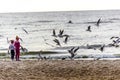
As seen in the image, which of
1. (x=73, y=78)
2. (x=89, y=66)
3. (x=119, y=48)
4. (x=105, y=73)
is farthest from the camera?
(x=119, y=48)

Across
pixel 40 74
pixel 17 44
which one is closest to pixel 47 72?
pixel 40 74

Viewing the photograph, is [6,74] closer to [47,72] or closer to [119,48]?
[47,72]

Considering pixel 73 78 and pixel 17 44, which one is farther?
pixel 17 44

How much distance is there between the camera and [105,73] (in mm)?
16609

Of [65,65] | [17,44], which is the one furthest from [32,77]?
[17,44]

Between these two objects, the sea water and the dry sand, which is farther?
the sea water

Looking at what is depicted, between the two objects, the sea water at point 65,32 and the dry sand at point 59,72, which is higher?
the sea water at point 65,32

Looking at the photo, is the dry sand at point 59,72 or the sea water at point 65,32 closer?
the dry sand at point 59,72

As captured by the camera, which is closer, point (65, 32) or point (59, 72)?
point (59, 72)

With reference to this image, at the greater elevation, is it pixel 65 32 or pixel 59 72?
pixel 65 32

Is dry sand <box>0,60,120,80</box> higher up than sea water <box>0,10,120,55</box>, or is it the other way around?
sea water <box>0,10,120,55</box>

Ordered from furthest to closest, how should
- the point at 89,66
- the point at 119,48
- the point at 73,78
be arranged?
1. the point at 119,48
2. the point at 89,66
3. the point at 73,78

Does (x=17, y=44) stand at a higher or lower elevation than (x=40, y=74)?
higher

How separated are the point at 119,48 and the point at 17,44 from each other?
15197mm
